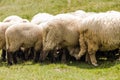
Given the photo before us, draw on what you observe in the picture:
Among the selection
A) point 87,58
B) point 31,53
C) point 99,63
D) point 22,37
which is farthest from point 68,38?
point 31,53

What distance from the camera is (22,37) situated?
14.5 meters

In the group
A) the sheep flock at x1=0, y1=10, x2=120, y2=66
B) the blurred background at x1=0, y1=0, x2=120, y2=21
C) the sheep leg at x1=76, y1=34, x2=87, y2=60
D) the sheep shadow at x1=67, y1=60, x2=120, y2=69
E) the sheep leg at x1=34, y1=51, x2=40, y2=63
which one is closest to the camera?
the sheep shadow at x1=67, y1=60, x2=120, y2=69

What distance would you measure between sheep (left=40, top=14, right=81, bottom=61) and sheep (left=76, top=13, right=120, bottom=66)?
0.39 meters

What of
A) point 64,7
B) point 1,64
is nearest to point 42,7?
point 64,7

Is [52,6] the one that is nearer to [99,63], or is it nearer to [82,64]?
[82,64]

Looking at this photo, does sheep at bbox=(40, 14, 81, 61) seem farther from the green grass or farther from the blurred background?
the blurred background

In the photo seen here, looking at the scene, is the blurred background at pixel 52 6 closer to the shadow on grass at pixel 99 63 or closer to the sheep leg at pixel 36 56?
the sheep leg at pixel 36 56

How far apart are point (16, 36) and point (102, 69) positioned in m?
3.94

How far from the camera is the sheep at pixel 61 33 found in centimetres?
1390

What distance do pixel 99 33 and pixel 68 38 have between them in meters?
1.46

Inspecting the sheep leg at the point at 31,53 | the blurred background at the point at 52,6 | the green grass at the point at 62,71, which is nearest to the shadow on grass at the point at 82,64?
the green grass at the point at 62,71

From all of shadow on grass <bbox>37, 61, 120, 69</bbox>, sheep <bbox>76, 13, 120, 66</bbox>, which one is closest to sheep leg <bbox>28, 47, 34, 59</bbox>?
shadow on grass <bbox>37, 61, 120, 69</bbox>

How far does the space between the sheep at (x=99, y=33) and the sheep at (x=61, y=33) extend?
387 millimetres

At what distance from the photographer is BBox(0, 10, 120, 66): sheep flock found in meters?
13.1
